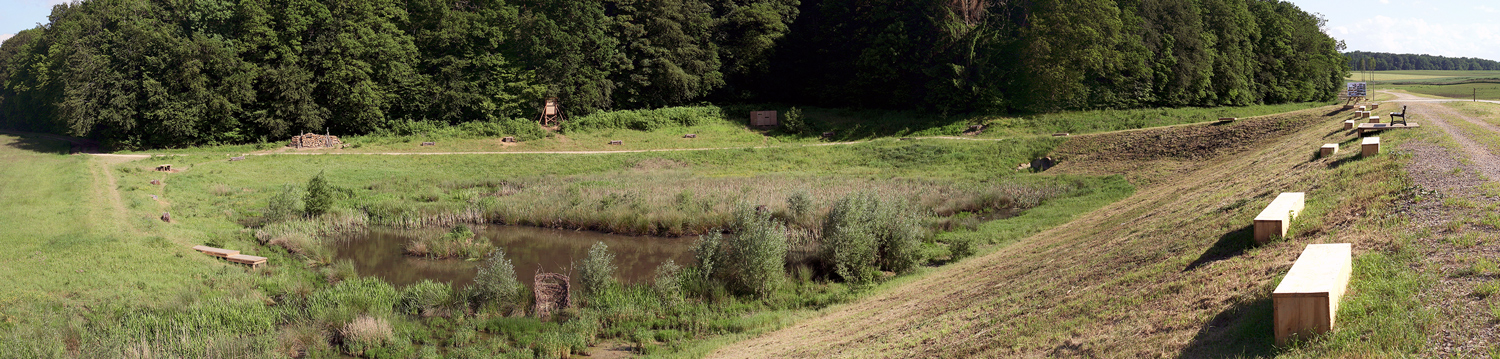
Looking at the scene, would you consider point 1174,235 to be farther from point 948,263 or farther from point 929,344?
point 948,263

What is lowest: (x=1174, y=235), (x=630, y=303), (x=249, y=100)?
(x=630, y=303)

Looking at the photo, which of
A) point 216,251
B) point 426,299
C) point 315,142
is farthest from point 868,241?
point 315,142

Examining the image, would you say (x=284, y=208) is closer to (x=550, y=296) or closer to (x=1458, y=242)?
(x=550, y=296)

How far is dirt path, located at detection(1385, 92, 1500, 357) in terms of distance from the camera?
6.11 metres

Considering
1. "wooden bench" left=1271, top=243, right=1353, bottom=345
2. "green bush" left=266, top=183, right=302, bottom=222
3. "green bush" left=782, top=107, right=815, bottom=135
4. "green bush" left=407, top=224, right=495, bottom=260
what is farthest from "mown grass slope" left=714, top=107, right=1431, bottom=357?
"green bush" left=782, top=107, right=815, bottom=135

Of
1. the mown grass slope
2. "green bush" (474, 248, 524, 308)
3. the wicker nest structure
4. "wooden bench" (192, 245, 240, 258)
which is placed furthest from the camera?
"wooden bench" (192, 245, 240, 258)

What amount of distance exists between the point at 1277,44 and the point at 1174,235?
58.0 m

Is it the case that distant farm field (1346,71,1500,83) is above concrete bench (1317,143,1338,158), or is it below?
above

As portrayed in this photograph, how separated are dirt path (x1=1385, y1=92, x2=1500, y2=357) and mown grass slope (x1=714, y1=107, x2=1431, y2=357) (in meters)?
0.18

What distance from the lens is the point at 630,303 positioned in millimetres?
15992

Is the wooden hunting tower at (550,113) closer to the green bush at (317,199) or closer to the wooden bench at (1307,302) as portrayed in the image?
the green bush at (317,199)

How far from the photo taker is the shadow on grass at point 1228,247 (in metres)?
9.95

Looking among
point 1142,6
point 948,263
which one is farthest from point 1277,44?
point 948,263

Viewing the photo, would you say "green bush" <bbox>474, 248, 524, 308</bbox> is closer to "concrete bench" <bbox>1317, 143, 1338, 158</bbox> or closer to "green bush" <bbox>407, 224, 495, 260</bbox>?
"green bush" <bbox>407, 224, 495, 260</bbox>
